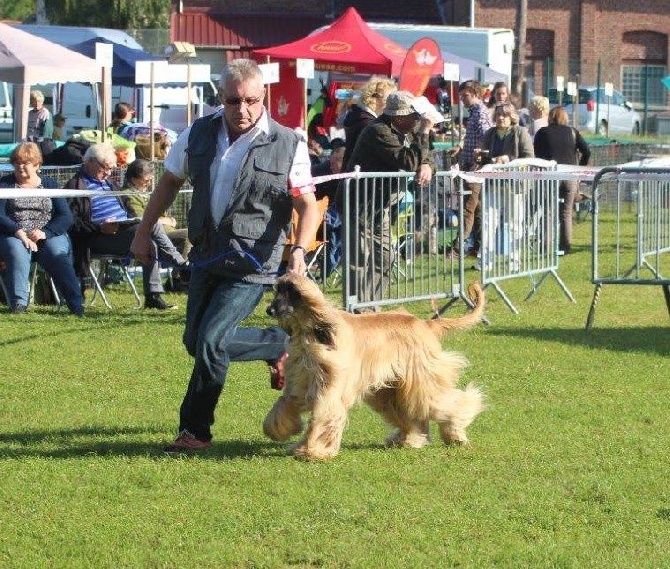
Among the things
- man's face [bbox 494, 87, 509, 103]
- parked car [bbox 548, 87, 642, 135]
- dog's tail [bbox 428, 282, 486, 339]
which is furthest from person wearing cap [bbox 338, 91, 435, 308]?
parked car [bbox 548, 87, 642, 135]

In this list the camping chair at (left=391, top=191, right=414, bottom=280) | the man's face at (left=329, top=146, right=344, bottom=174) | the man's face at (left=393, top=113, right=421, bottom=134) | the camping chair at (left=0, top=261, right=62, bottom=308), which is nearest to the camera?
the man's face at (left=393, top=113, right=421, bottom=134)

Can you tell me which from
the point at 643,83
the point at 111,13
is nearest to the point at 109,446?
the point at 643,83

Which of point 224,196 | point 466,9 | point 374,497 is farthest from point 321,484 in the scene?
point 466,9

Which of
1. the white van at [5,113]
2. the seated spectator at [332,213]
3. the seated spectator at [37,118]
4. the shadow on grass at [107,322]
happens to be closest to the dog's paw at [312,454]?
the shadow on grass at [107,322]

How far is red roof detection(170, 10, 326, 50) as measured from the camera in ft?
164

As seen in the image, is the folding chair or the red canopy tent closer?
the folding chair

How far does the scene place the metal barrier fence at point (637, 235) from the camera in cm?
1073

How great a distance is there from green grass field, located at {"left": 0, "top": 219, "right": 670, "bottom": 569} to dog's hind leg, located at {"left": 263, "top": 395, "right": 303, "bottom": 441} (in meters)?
0.13

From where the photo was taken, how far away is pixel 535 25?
49.5m

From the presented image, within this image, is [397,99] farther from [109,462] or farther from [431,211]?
[109,462]

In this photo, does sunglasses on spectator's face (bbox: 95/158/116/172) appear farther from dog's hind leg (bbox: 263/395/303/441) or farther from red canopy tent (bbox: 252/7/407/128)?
red canopy tent (bbox: 252/7/407/128)

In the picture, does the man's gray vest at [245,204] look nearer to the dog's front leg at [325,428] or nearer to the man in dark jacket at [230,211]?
the man in dark jacket at [230,211]

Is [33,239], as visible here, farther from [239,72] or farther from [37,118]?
[37,118]

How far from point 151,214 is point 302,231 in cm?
73
